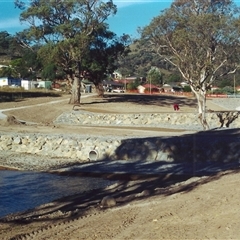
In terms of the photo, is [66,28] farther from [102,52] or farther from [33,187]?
[33,187]

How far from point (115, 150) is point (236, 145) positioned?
18.6ft

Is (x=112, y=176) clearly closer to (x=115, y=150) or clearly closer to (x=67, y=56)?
(x=115, y=150)

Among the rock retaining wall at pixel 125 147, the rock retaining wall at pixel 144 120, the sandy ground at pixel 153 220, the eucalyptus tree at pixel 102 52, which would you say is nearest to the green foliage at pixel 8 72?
the eucalyptus tree at pixel 102 52

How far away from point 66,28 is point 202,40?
55.2ft

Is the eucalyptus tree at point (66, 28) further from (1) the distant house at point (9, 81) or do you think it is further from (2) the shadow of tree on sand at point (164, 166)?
(1) the distant house at point (9, 81)

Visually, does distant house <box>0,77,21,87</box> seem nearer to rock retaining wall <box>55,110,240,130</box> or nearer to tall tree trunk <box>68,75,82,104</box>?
tall tree trunk <box>68,75,82,104</box>

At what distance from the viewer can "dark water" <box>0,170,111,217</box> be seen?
54.1 feet

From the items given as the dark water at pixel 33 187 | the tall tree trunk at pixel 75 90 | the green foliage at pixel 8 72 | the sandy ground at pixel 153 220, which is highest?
the green foliage at pixel 8 72

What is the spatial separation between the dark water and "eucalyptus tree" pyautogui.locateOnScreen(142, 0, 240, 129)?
20.3 m

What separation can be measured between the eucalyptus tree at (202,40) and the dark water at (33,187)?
20255mm

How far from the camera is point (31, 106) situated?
175ft

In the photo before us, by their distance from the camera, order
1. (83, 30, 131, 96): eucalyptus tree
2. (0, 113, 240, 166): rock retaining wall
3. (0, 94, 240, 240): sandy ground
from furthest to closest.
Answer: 1. (83, 30, 131, 96): eucalyptus tree
2. (0, 113, 240, 166): rock retaining wall
3. (0, 94, 240, 240): sandy ground

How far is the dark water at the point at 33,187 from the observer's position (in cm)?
1648

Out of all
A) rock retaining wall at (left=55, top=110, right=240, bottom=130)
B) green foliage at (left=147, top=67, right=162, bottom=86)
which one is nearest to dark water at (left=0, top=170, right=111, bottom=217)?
rock retaining wall at (left=55, top=110, right=240, bottom=130)
